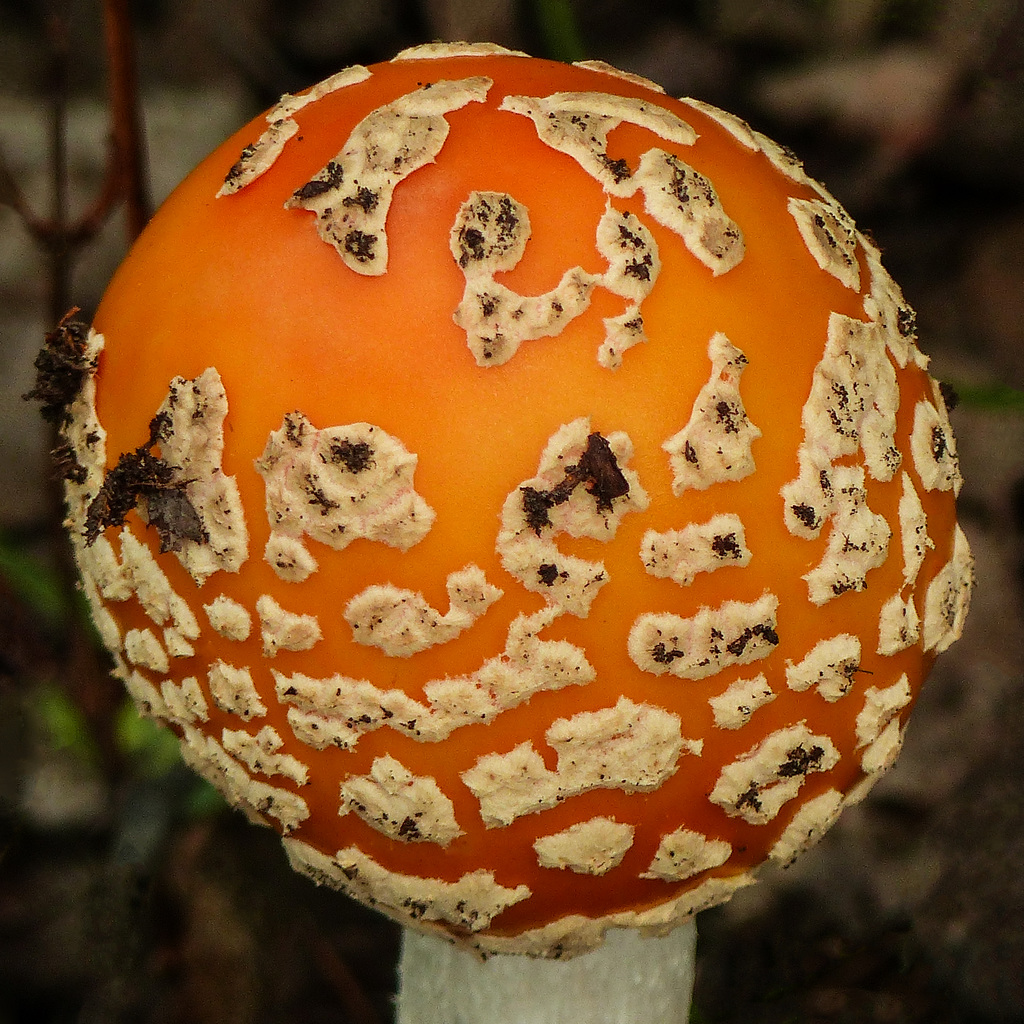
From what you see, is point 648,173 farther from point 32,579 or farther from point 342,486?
point 32,579

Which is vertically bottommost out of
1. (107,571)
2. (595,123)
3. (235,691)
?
(235,691)

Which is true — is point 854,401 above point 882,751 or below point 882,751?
above

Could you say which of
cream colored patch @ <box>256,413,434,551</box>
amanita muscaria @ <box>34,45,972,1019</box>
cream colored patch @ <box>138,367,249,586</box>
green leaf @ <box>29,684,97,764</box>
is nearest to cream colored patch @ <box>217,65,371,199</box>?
amanita muscaria @ <box>34,45,972,1019</box>

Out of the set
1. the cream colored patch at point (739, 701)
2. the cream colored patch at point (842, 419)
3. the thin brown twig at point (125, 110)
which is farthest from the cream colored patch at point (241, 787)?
the thin brown twig at point (125, 110)

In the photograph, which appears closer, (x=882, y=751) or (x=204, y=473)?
(x=204, y=473)

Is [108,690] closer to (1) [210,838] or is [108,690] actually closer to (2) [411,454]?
Answer: (1) [210,838]

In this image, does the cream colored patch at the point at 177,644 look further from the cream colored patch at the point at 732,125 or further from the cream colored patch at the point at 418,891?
the cream colored patch at the point at 732,125

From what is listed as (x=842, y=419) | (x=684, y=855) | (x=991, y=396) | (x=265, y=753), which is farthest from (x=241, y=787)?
(x=991, y=396)

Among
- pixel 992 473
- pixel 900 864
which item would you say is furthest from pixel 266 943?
pixel 992 473
